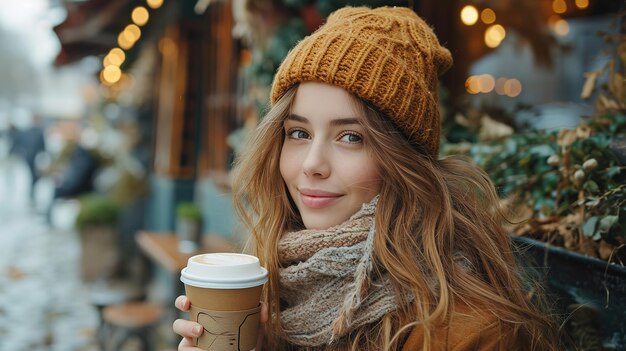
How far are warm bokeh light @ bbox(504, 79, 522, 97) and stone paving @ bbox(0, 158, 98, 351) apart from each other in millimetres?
4175

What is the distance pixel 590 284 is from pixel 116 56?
8257mm

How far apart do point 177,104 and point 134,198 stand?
1786 mm

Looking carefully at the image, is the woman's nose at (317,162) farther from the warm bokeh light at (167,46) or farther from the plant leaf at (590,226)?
the warm bokeh light at (167,46)

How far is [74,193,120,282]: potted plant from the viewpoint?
25.1 ft

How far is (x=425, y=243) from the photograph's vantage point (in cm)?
155

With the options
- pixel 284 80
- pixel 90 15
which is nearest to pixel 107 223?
pixel 90 15

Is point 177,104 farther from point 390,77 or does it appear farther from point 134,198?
point 390,77

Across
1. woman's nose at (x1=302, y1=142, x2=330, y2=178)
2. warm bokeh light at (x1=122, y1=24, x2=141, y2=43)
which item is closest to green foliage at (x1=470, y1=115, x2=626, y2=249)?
woman's nose at (x1=302, y1=142, x2=330, y2=178)

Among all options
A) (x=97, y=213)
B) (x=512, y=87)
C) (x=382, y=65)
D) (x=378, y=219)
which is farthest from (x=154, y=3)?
(x=378, y=219)

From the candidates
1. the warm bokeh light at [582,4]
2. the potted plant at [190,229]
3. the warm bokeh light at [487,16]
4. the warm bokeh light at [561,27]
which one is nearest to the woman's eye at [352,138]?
the warm bokeh light at [582,4]

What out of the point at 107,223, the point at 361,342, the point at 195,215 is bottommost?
the point at 107,223

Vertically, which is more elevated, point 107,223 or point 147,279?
point 107,223

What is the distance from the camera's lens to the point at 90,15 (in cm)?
680

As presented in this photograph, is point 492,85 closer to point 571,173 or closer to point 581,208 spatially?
point 571,173
